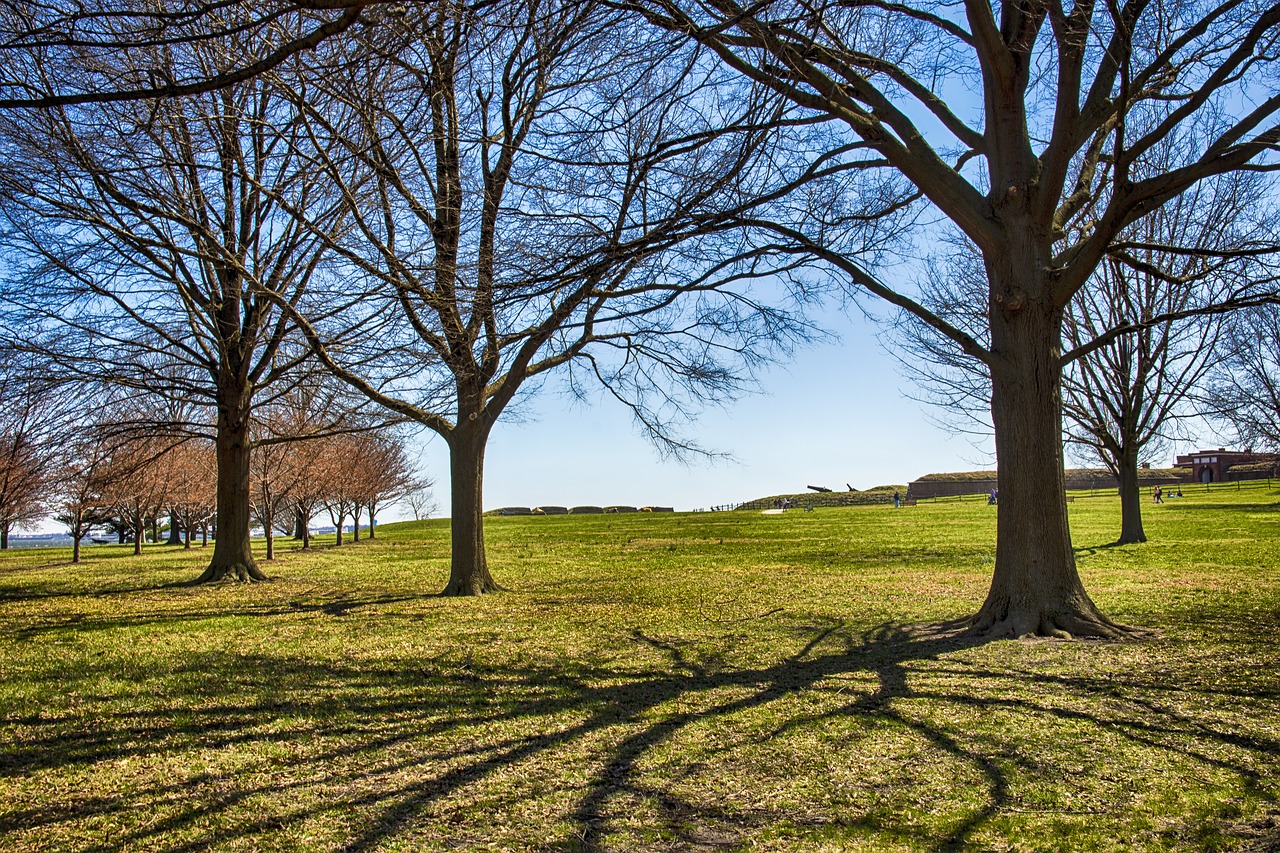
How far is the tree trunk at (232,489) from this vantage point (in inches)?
624

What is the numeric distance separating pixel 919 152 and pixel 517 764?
24.1 feet

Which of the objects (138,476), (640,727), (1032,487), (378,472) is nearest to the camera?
(640,727)

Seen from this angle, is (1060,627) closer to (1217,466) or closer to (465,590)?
(465,590)

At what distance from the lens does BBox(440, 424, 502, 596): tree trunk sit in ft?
43.7

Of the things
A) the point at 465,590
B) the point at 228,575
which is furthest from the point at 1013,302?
the point at 228,575

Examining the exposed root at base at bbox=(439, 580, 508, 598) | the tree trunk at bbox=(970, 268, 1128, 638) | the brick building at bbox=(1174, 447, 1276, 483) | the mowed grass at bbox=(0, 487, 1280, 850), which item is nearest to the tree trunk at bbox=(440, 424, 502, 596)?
the exposed root at base at bbox=(439, 580, 508, 598)

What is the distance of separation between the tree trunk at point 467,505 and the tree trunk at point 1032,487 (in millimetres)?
7781

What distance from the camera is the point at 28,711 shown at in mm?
6215

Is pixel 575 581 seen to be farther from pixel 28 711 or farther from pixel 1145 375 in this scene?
pixel 1145 375

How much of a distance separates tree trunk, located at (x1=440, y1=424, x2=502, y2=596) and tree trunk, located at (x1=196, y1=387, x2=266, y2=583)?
5203mm

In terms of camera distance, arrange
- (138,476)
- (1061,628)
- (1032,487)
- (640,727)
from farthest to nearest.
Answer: (138,476), (1032,487), (1061,628), (640,727)

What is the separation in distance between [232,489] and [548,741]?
1315 centimetres

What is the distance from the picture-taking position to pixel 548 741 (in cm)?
516

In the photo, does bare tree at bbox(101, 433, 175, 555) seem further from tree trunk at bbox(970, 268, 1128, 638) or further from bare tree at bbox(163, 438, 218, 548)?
tree trunk at bbox(970, 268, 1128, 638)
